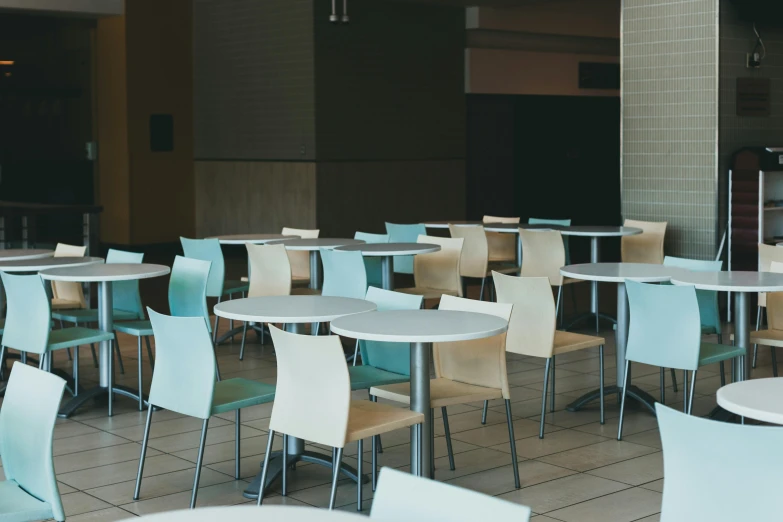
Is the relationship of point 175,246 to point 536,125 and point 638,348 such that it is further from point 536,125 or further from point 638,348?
point 638,348

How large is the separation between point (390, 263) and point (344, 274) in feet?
2.80

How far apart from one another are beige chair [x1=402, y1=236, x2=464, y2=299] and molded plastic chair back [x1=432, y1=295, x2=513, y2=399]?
2429 mm

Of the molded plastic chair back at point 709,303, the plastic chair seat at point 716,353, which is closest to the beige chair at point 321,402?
the plastic chair seat at point 716,353

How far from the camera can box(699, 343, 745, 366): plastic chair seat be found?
505 centimetres

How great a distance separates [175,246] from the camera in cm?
1502

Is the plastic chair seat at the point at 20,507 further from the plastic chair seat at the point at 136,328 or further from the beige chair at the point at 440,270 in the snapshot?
the beige chair at the point at 440,270

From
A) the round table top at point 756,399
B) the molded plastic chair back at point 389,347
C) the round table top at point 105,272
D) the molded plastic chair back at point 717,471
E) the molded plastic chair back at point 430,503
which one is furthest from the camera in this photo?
the round table top at point 105,272

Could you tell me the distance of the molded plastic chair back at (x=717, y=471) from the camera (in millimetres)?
2406

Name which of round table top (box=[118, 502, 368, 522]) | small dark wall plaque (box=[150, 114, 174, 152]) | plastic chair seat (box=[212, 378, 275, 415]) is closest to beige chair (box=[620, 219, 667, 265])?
plastic chair seat (box=[212, 378, 275, 415])

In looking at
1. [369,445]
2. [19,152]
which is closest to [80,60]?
[19,152]

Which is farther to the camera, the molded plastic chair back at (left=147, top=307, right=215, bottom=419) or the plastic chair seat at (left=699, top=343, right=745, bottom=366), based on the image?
the plastic chair seat at (left=699, top=343, right=745, bottom=366)

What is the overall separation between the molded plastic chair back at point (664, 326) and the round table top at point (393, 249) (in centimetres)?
200

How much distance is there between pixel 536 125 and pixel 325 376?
11.9 m

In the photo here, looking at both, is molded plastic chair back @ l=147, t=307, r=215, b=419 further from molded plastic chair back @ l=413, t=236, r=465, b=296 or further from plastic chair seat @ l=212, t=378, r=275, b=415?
molded plastic chair back @ l=413, t=236, r=465, b=296
